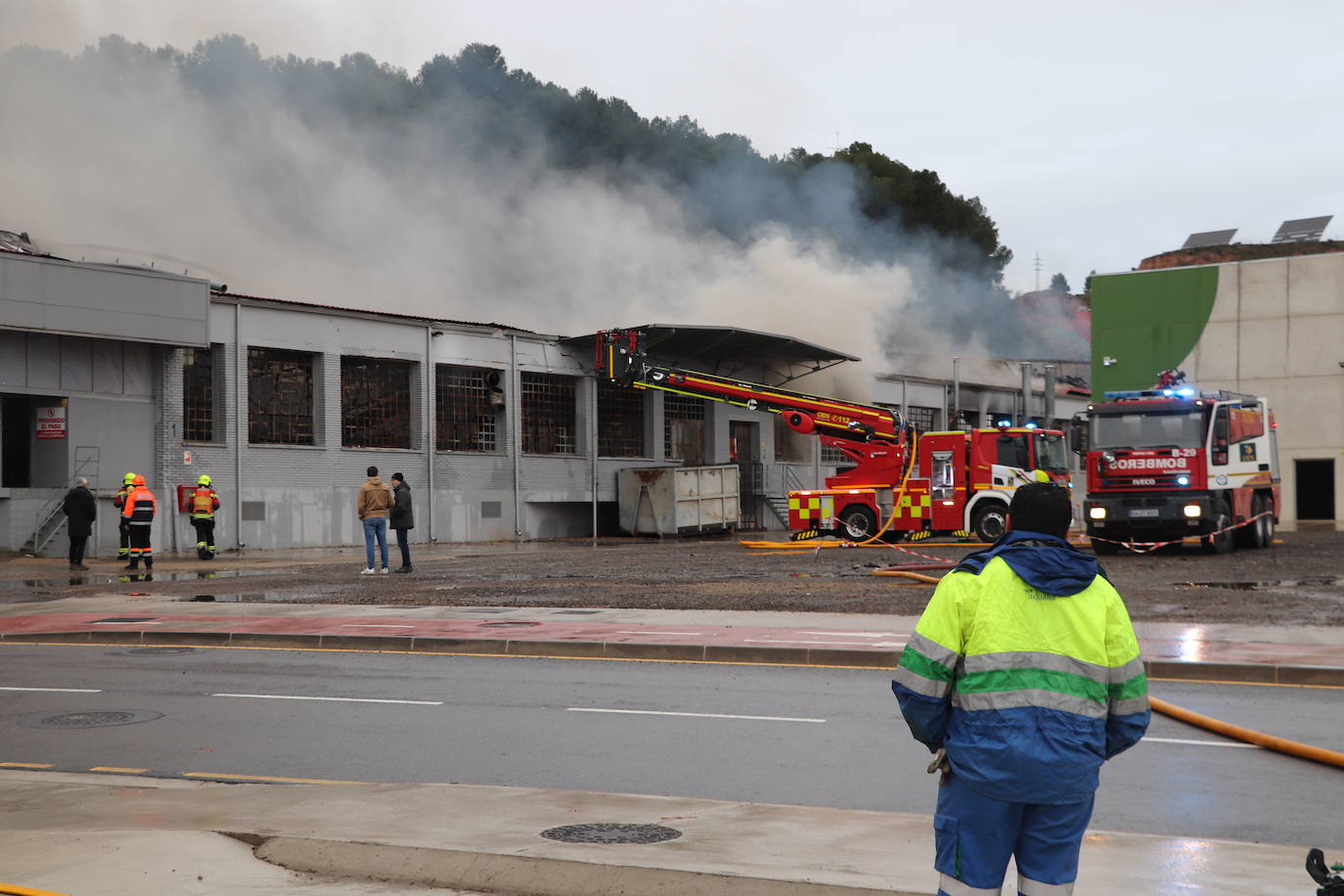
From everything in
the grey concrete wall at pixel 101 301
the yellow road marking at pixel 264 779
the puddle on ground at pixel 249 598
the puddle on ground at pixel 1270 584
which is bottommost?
the yellow road marking at pixel 264 779

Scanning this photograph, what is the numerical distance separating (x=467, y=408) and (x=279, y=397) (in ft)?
19.5

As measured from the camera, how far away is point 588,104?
239 feet

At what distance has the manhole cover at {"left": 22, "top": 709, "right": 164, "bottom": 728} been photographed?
9.45 meters

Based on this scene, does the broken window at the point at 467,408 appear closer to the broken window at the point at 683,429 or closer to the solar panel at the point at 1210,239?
the broken window at the point at 683,429

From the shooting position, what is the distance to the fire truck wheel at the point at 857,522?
1206 inches

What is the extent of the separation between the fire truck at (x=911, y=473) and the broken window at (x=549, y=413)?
8.71 meters

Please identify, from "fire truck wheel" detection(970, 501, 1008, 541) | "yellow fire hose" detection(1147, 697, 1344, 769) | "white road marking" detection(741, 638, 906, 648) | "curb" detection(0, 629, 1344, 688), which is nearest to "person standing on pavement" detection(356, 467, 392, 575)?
"curb" detection(0, 629, 1344, 688)

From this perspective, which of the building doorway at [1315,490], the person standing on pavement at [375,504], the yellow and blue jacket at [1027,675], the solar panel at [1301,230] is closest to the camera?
the yellow and blue jacket at [1027,675]

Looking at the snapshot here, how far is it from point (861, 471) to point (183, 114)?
3060 centimetres

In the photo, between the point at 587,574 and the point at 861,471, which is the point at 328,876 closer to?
the point at 587,574

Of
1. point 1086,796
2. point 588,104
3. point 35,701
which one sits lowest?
point 35,701

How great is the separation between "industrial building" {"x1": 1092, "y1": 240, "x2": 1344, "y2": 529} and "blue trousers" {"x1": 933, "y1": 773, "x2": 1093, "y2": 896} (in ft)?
138

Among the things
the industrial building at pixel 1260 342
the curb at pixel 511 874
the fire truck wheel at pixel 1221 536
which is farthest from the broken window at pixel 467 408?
the curb at pixel 511 874

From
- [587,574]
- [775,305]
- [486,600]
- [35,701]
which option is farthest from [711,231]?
[35,701]
